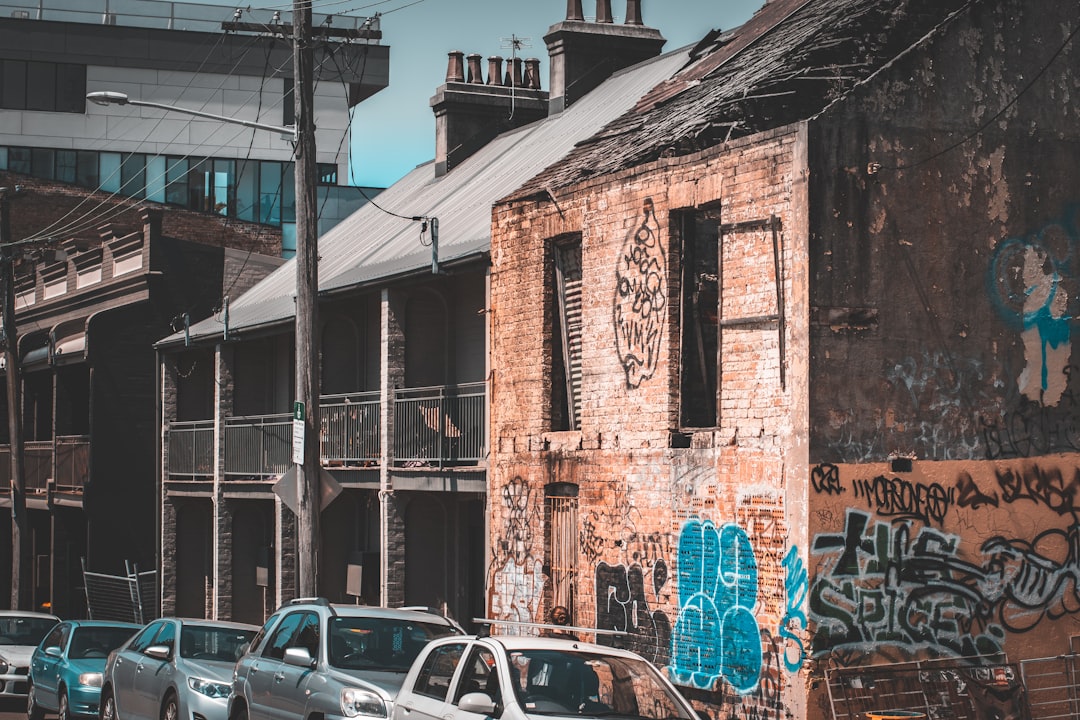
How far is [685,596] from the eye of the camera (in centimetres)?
1612

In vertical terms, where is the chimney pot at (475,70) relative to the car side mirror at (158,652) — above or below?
above

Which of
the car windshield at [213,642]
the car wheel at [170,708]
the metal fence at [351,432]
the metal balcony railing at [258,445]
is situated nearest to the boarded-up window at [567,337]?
the car windshield at [213,642]

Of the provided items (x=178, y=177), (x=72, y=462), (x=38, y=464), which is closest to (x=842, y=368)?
(x=72, y=462)

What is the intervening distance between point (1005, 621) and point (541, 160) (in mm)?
11901

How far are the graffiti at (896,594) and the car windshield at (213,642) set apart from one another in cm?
622

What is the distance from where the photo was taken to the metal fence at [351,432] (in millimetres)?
24781

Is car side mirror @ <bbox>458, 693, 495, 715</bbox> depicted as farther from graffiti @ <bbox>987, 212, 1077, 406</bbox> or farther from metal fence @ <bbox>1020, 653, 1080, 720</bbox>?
graffiti @ <bbox>987, 212, 1077, 406</bbox>

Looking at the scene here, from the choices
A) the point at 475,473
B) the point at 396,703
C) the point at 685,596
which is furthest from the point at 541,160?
the point at 396,703

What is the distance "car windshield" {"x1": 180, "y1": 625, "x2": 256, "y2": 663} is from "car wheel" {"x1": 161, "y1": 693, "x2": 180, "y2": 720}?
0.53m

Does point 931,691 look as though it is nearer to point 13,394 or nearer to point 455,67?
point 455,67

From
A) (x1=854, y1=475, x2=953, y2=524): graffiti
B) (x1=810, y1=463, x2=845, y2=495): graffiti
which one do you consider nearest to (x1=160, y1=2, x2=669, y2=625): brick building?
(x1=810, y1=463, x2=845, y2=495): graffiti

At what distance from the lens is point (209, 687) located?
51.9ft

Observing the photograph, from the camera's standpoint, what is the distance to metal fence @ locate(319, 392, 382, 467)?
2478 centimetres

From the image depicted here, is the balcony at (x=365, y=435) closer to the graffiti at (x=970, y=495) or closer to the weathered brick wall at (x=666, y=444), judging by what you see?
the weathered brick wall at (x=666, y=444)
